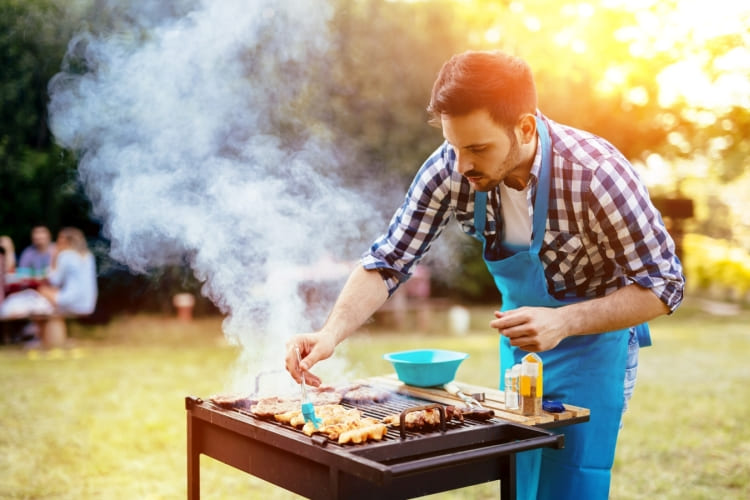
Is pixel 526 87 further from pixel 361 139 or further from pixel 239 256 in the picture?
pixel 361 139

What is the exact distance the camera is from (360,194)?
11.5 metres

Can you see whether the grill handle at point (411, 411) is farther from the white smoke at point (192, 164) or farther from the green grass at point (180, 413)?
the green grass at point (180, 413)

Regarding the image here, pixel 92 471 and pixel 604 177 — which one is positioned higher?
pixel 604 177

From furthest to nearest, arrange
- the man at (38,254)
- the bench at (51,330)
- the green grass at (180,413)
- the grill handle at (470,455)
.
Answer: the man at (38,254) < the bench at (51,330) < the green grass at (180,413) < the grill handle at (470,455)

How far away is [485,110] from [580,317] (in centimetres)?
69

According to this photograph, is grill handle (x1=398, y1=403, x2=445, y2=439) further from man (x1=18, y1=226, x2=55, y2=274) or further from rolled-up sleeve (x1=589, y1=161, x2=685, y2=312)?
man (x1=18, y1=226, x2=55, y2=274)

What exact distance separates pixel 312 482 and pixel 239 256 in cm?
229

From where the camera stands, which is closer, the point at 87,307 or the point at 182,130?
the point at 182,130

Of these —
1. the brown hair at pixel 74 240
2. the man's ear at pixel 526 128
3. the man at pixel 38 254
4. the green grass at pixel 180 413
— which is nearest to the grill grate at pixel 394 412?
the man's ear at pixel 526 128

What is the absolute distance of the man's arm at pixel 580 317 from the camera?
217 cm

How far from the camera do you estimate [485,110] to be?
7.11ft

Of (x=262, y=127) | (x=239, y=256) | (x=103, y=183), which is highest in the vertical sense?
(x=262, y=127)

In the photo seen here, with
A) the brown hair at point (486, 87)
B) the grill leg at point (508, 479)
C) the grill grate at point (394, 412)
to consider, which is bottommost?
the grill leg at point (508, 479)

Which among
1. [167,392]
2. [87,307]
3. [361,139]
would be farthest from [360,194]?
[167,392]
